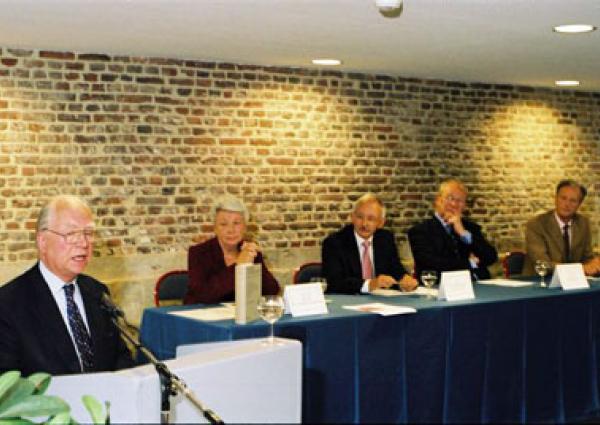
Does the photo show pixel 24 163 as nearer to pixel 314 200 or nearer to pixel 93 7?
pixel 93 7

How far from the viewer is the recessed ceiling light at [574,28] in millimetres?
6578

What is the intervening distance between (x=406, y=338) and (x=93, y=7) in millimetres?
2627

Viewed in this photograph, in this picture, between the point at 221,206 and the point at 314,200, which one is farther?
the point at 314,200

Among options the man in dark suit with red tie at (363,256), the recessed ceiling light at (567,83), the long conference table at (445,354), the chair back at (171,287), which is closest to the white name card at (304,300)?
the long conference table at (445,354)

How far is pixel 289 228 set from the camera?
8.98 meters

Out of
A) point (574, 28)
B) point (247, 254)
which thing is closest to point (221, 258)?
point (247, 254)

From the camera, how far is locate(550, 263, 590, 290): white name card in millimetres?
6891

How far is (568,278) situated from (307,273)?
5.85 feet

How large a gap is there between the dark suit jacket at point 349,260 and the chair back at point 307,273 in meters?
0.18

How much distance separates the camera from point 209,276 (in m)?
6.14

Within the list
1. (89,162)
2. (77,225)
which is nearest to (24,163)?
(89,162)

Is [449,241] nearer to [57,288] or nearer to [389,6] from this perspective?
[389,6]

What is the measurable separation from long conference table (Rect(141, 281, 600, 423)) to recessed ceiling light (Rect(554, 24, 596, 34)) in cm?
173

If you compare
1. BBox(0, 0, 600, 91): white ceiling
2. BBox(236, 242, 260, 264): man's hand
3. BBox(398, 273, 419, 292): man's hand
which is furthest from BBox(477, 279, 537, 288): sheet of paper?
BBox(236, 242, 260, 264): man's hand
